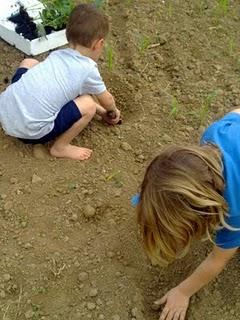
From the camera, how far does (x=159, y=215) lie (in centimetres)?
195

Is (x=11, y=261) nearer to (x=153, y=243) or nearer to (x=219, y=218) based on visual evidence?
(x=153, y=243)

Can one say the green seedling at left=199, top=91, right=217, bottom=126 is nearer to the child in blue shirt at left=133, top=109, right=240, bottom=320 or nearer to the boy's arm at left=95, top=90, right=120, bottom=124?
Result: the boy's arm at left=95, top=90, right=120, bottom=124

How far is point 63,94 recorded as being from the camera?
2816 mm

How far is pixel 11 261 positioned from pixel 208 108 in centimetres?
127

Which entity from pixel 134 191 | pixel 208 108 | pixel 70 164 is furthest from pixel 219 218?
pixel 208 108

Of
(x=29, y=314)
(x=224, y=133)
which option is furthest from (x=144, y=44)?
(x=29, y=314)

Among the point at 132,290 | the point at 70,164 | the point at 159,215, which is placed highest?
the point at 159,215

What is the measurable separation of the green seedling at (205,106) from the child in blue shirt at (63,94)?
20.2 inches

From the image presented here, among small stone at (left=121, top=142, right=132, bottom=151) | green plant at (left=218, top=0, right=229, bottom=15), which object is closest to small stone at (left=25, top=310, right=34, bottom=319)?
small stone at (left=121, top=142, right=132, bottom=151)

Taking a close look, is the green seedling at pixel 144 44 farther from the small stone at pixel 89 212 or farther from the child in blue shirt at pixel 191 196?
the child in blue shirt at pixel 191 196

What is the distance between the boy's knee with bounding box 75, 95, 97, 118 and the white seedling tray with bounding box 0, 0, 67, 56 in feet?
2.00

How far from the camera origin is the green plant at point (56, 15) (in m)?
3.36

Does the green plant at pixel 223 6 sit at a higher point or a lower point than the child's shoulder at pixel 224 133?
lower

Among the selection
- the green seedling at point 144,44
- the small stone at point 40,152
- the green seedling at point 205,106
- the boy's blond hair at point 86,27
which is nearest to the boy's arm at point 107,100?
the boy's blond hair at point 86,27
